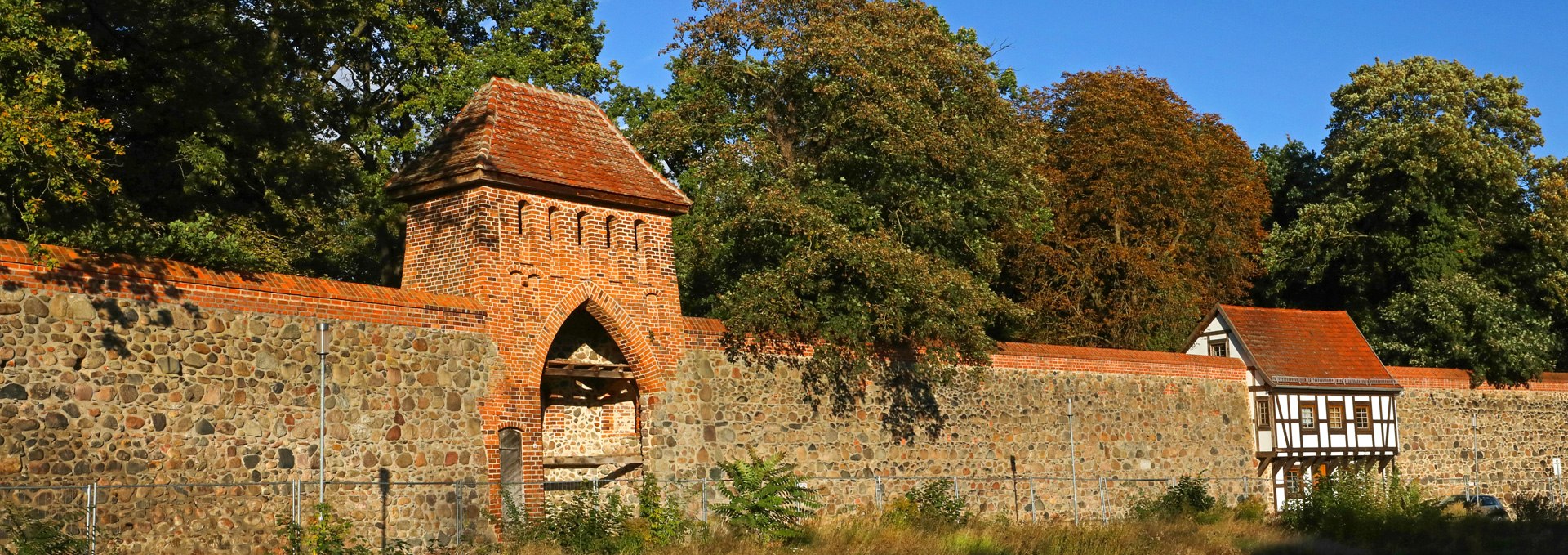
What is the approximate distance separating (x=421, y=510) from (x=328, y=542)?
3.08 m

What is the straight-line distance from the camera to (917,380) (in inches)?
1037

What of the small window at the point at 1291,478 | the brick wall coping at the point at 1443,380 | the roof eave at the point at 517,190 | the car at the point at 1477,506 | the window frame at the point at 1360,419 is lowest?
the car at the point at 1477,506

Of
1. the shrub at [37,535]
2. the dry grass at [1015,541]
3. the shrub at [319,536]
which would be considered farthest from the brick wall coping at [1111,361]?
the shrub at [37,535]

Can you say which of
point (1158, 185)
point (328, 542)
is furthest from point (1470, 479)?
point (328, 542)

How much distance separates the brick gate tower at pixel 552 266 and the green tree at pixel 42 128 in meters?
4.18

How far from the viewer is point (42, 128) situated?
1577 centimetres

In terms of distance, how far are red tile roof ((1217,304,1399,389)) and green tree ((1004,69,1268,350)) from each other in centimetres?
264

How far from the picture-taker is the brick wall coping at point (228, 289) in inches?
606

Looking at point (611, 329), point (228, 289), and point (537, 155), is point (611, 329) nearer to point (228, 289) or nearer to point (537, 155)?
point (537, 155)

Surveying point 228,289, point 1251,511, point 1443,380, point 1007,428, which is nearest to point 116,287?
point 228,289

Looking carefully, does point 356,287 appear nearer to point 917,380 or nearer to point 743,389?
point 743,389

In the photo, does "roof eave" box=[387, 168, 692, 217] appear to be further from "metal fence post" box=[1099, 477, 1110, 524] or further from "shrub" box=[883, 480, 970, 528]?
"metal fence post" box=[1099, 477, 1110, 524]

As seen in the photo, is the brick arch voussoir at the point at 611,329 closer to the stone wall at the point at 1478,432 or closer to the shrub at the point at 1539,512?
the shrub at the point at 1539,512

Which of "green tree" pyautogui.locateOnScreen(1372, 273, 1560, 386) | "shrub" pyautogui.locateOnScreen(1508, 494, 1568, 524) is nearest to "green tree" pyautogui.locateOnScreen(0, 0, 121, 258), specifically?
"shrub" pyautogui.locateOnScreen(1508, 494, 1568, 524)
